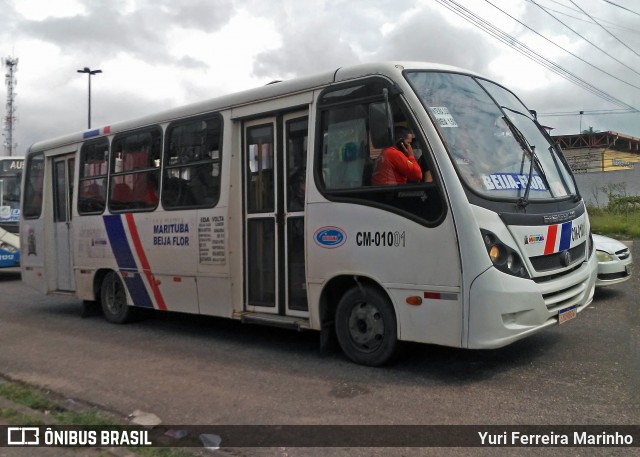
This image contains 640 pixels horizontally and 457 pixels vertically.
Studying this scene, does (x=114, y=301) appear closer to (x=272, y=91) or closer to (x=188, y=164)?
(x=188, y=164)

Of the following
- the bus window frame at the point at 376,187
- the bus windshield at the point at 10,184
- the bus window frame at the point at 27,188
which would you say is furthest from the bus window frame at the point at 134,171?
the bus windshield at the point at 10,184

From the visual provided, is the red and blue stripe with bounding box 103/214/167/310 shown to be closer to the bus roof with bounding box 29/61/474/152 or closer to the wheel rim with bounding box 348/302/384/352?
the bus roof with bounding box 29/61/474/152

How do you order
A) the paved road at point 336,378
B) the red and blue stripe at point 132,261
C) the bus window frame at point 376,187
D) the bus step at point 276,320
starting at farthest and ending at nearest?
the red and blue stripe at point 132,261 → the bus step at point 276,320 → the bus window frame at point 376,187 → the paved road at point 336,378

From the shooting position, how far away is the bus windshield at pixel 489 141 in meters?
5.35

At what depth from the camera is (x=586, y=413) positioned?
447 centimetres

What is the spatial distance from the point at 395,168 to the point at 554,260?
1.65m

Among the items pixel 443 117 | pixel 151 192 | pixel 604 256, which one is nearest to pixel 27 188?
pixel 151 192

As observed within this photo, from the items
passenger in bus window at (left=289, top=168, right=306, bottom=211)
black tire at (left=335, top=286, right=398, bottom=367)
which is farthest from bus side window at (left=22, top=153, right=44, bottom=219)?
black tire at (left=335, top=286, right=398, bottom=367)

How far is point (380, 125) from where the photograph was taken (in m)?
5.57

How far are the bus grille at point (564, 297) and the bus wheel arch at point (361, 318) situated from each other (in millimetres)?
1342

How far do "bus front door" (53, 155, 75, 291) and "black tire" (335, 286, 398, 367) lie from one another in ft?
18.8

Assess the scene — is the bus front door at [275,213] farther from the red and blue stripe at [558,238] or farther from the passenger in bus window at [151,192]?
the red and blue stripe at [558,238]

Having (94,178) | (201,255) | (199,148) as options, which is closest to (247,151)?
(199,148)

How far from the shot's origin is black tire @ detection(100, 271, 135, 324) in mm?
9188
